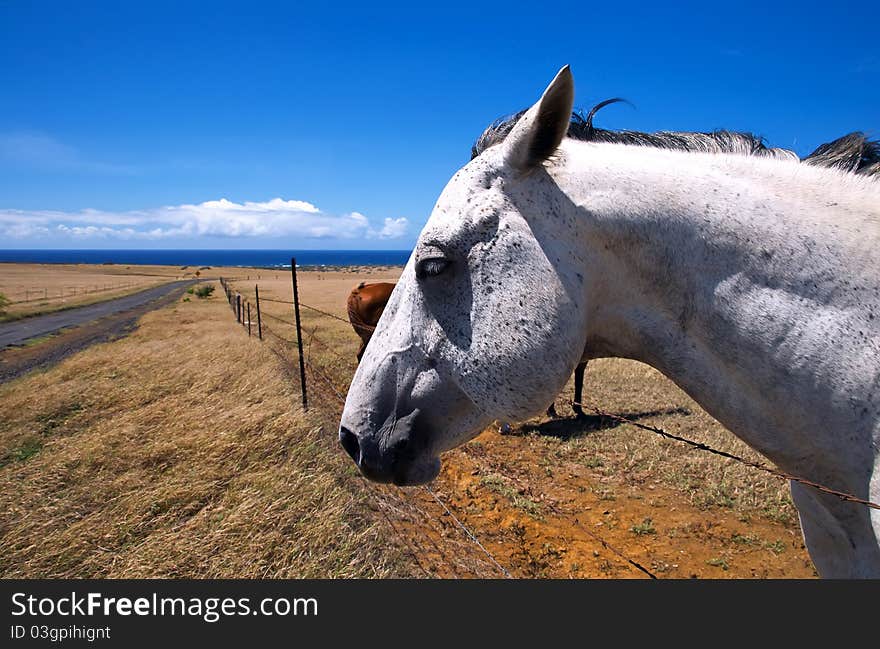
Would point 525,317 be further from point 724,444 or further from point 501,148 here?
point 724,444

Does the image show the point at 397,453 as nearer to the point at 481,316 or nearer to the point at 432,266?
the point at 481,316

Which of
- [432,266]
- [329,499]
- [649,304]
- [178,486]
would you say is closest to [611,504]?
[329,499]

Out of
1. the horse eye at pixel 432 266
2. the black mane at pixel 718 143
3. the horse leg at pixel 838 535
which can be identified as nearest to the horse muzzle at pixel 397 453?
the horse eye at pixel 432 266

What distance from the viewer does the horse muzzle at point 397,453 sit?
161cm

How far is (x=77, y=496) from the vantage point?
191 inches

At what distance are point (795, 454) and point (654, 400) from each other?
27.0 feet

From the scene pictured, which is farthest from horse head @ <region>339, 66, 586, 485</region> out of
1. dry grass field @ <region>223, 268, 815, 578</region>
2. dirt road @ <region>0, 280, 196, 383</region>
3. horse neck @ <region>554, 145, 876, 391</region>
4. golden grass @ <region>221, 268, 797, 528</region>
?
dirt road @ <region>0, 280, 196, 383</region>

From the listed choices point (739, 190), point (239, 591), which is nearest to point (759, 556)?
point (739, 190)

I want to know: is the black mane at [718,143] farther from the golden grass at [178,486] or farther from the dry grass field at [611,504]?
the golden grass at [178,486]

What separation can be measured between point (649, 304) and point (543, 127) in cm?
69

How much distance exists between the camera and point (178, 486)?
192 inches

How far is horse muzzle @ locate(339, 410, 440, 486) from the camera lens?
63.2 inches

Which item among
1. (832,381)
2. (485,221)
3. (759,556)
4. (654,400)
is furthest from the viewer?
(654,400)

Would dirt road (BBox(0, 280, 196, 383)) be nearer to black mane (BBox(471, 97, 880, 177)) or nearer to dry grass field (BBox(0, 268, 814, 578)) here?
dry grass field (BBox(0, 268, 814, 578))
